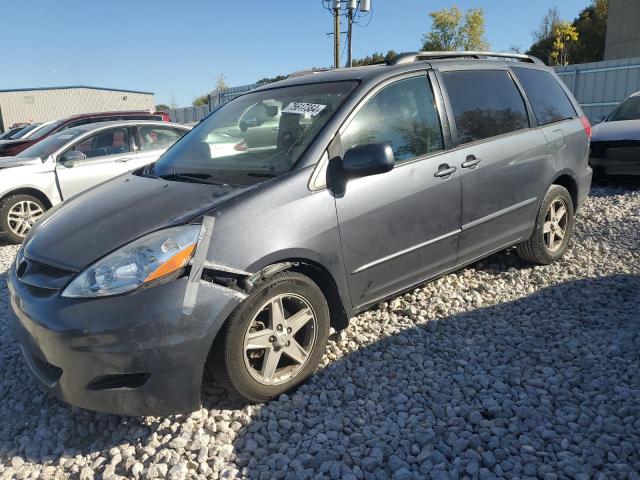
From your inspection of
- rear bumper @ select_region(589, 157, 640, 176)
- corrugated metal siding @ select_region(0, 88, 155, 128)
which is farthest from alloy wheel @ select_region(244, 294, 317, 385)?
corrugated metal siding @ select_region(0, 88, 155, 128)

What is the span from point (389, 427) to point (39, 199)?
19.8 ft

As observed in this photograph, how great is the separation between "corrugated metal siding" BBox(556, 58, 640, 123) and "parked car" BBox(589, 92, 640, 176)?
6531 mm

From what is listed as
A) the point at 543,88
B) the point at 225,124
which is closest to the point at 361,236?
the point at 225,124

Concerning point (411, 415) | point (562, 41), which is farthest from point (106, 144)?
point (562, 41)

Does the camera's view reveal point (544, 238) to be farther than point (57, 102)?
No

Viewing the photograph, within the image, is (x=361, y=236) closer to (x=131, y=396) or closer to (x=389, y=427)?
(x=389, y=427)

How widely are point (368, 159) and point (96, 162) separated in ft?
17.9

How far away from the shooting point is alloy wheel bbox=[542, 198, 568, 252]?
14.3ft

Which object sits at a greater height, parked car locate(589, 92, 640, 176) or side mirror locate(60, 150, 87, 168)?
side mirror locate(60, 150, 87, 168)

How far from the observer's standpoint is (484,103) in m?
3.74

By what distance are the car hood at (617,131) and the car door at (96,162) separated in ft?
22.9

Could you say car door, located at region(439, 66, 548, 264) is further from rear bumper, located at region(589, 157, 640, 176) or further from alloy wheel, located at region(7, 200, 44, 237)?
alloy wheel, located at region(7, 200, 44, 237)

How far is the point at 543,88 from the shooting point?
171 inches

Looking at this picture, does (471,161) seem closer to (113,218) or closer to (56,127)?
(113,218)
